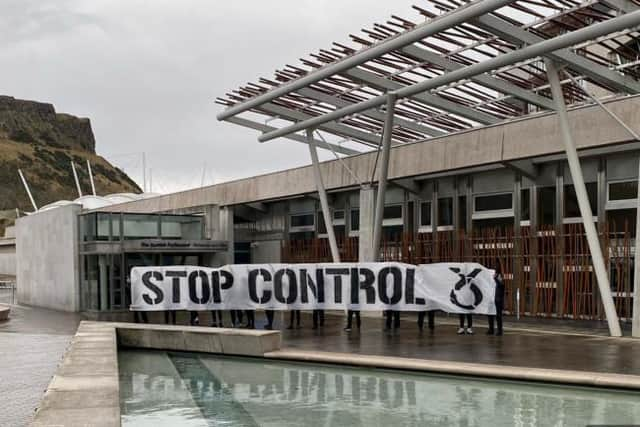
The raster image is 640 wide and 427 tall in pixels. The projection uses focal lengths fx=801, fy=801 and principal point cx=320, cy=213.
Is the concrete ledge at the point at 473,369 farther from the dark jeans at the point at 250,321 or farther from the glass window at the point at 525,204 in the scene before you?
the glass window at the point at 525,204

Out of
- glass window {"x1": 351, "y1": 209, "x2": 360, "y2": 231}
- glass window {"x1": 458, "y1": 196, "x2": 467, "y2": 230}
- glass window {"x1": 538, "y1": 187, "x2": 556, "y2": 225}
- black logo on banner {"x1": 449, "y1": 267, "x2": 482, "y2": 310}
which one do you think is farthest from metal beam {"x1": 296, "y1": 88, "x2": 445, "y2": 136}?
black logo on banner {"x1": 449, "y1": 267, "x2": 482, "y2": 310}

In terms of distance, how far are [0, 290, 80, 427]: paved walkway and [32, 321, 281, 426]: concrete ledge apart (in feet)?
1.80

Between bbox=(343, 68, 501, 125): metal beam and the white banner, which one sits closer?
the white banner

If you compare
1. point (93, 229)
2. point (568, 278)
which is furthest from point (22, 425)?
point (93, 229)

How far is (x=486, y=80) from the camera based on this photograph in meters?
21.3

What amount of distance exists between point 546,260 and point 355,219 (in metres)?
9.78

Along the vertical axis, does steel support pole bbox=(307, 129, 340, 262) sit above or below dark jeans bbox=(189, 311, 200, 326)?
above

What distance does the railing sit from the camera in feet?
67.6

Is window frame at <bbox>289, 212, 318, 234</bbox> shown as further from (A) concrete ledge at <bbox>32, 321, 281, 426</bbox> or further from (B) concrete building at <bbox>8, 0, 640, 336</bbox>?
(A) concrete ledge at <bbox>32, 321, 281, 426</bbox>

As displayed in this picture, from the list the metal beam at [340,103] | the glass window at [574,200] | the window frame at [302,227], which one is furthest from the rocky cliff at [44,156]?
the glass window at [574,200]

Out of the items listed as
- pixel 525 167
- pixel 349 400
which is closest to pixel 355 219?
pixel 525 167

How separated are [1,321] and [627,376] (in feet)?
72.0

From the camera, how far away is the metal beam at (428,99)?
22094 millimetres

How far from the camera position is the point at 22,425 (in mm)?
9695
